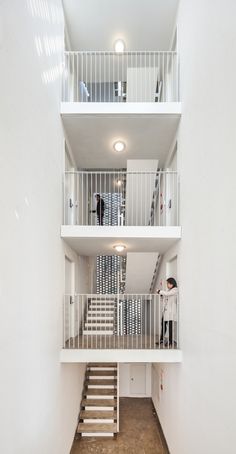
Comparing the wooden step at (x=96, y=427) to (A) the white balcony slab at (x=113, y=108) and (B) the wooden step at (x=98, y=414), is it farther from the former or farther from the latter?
(A) the white balcony slab at (x=113, y=108)

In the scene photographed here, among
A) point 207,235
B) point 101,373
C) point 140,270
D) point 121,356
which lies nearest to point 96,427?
point 101,373

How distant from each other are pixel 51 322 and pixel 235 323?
98.9 inches

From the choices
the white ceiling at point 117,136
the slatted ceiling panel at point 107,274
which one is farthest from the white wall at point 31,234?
the slatted ceiling panel at point 107,274

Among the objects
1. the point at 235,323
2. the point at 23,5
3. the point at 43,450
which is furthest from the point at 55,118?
the point at 43,450

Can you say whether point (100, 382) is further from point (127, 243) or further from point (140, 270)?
point (127, 243)

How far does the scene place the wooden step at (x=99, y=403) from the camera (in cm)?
682

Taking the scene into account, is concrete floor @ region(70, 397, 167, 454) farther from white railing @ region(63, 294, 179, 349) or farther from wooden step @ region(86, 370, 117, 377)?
white railing @ region(63, 294, 179, 349)

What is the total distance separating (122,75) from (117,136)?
7.17 feet

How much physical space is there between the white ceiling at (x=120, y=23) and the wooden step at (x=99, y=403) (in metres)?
7.62

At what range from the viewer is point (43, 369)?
3.73 metres

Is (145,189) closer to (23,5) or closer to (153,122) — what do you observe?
(153,122)

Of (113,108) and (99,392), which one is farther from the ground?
(113,108)

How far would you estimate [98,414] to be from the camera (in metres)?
6.64

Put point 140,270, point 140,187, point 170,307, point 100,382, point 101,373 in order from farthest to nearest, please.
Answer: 1. point 101,373
2. point 100,382
3. point 140,270
4. point 140,187
5. point 170,307
